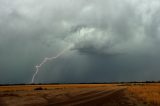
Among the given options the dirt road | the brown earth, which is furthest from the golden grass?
the dirt road

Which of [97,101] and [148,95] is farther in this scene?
[148,95]

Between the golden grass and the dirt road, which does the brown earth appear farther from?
the golden grass

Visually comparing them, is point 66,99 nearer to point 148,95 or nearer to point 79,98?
point 79,98

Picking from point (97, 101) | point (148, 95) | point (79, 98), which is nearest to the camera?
point (97, 101)

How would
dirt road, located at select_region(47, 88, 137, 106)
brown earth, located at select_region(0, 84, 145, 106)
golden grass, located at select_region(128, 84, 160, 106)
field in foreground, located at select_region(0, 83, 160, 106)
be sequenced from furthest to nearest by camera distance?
golden grass, located at select_region(128, 84, 160, 106) < field in foreground, located at select_region(0, 83, 160, 106) < brown earth, located at select_region(0, 84, 145, 106) < dirt road, located at select_region(47, 88, 137, 106)

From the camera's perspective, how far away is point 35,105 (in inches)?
992

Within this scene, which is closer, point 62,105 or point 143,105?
point 62,105

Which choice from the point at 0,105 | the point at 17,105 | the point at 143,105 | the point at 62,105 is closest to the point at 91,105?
the point at 62,105

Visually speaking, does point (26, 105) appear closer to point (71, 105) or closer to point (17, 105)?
point (17, 105)

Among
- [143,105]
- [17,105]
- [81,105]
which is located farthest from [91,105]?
[17,105]

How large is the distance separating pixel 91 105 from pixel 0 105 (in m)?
8.32

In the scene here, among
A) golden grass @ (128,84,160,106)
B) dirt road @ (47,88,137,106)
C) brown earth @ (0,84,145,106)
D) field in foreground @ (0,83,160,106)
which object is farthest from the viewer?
golden grass @ (128,84,160,106)

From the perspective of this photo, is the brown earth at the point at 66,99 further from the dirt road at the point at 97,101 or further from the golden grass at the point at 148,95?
the golden grass at the point at 148,95

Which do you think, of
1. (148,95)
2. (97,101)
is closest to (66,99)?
(97,101)
